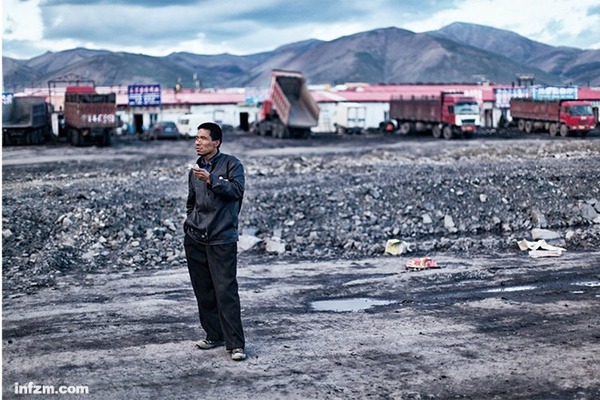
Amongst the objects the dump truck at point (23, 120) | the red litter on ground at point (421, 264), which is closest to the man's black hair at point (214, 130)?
the red litter on ground at point (421, 264)

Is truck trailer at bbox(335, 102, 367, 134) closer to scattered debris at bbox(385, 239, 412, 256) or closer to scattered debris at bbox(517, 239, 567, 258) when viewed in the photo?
scattered debris at bbox(517, 239, 567, 258)

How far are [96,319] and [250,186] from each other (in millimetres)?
12191

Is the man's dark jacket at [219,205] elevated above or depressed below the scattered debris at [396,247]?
above

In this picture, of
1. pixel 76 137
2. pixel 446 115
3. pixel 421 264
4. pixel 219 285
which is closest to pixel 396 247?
pixel 421 264

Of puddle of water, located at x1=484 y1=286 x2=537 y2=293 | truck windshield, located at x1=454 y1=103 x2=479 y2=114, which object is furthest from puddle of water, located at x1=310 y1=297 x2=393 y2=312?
truck windshield, located at x1=454 y1=103 x2=479 y2=114

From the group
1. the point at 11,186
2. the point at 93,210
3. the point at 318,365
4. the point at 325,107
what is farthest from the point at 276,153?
the point at 318,365

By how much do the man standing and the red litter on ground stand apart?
16.9 ft

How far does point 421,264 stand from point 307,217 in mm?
4132

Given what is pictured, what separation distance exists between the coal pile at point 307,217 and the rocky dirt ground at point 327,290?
A: 49mm

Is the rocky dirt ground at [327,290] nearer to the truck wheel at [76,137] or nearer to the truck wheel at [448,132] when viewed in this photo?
the truck wheel at [76,137]

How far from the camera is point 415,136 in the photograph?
49781 millimetres

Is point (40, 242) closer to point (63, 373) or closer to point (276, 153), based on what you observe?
point (63, 373)

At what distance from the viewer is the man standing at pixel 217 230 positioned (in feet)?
21.2

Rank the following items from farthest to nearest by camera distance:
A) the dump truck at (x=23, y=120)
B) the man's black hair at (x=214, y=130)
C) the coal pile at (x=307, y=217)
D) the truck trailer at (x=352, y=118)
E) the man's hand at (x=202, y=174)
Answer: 1. the truck trailer at (x=352, y=118)
2. the dump truck at (x=23, y=120)
3. the coal pile at (x=307, y=217)
4. the man's black hair at (x=214, y=130)
5. the man's hand at (x=202, y=174)
